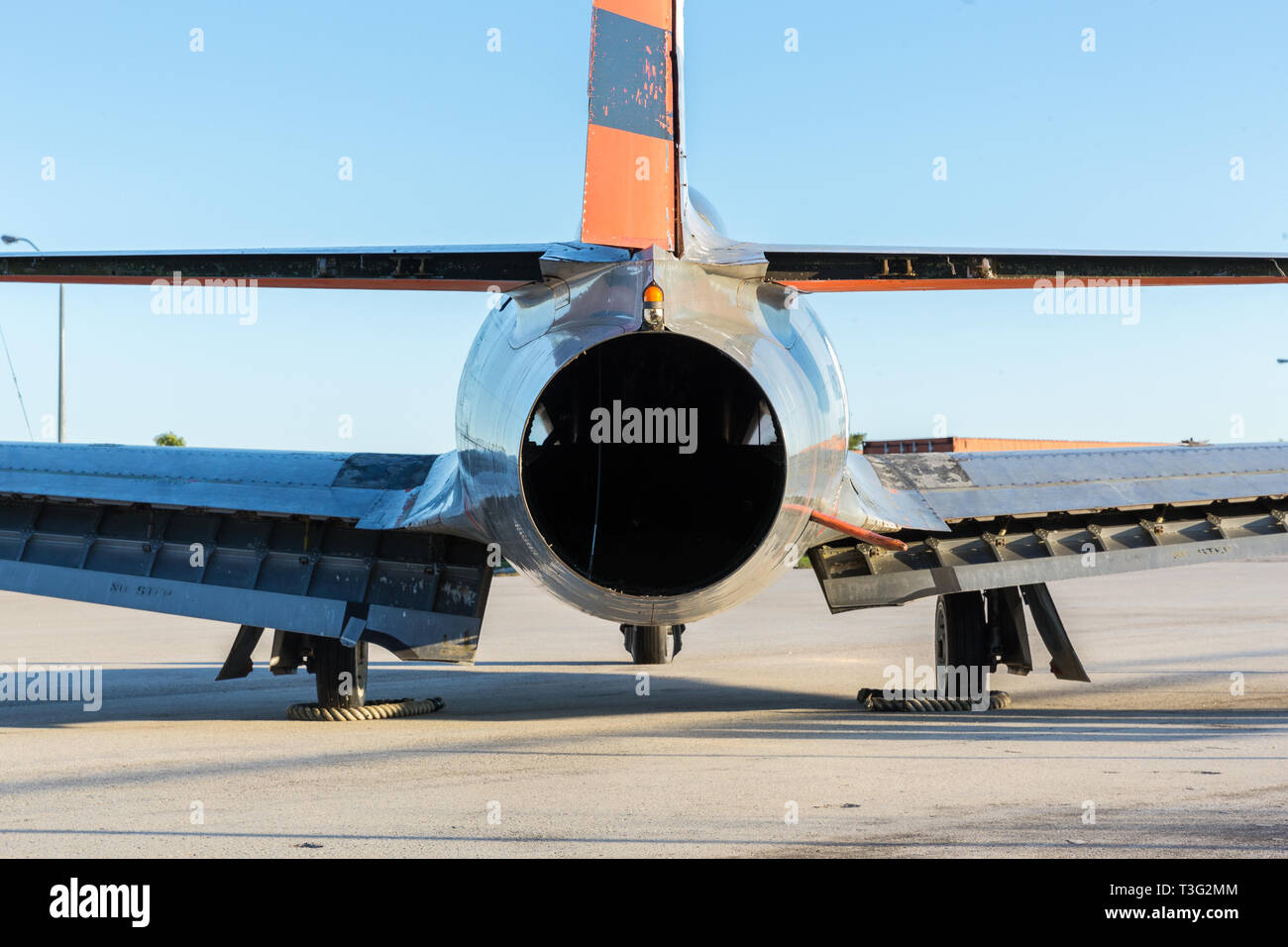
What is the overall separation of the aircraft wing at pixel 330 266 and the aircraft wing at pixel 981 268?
135 cm

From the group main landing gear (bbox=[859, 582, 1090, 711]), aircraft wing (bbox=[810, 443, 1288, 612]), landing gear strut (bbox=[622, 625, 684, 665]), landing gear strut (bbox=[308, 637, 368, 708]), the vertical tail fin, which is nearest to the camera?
the vertical tail fin

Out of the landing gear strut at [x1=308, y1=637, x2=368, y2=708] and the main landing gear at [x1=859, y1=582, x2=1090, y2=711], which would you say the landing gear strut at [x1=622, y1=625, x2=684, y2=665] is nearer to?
the main landing gear at [x1=859, y1=582, x2=1090, y2=711]

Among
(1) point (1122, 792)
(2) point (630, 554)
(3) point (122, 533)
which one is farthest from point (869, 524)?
(3) point (122, 533)

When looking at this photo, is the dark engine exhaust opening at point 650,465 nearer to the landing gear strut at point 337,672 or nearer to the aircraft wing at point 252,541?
the aircraft wing at point 252,541

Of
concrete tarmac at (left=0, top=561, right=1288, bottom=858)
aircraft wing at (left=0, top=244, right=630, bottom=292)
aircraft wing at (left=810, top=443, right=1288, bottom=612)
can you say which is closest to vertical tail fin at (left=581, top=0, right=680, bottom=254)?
aircraft wing at (left=0, top=244, right=630, bottom=292)

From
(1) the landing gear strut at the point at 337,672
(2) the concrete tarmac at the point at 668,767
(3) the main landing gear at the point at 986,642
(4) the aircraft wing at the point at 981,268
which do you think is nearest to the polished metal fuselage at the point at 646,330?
(4) the aircraft wing at the point at 981,268

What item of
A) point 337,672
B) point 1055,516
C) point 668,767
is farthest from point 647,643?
point 668,767

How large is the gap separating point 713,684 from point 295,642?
192 inches

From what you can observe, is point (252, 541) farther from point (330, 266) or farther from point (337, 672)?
point (330, 266)

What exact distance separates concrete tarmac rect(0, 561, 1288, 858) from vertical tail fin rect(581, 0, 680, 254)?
311 centimetres

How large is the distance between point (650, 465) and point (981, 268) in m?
2.86

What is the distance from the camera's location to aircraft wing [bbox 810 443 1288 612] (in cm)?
1023

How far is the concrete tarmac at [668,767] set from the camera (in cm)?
552
